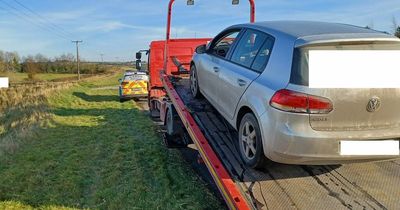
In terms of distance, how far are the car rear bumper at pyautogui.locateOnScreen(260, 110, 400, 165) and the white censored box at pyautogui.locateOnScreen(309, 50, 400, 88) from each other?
0.37 m

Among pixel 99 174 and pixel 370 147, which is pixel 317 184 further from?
pixel 99 174

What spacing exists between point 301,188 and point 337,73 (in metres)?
1.17

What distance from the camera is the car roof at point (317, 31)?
3225 millimetres

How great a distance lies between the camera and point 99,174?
6.14 metres

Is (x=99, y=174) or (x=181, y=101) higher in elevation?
(x=181, y=101)

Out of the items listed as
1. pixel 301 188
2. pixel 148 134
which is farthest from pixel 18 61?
pixel 301 188

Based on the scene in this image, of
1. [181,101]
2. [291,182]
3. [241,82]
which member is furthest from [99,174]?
[291,182]

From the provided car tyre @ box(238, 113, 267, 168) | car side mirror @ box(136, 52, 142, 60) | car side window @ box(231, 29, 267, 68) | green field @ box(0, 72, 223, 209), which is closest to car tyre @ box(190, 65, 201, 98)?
green field @ box(0, 72, 223, 209)

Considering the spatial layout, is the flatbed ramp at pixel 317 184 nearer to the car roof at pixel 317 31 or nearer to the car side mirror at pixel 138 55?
the car roof at pixel 317 31

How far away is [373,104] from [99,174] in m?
4.58

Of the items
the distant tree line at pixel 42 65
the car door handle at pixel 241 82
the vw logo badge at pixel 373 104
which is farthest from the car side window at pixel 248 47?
the distant tree line at pixel 42 65

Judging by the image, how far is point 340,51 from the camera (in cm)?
313

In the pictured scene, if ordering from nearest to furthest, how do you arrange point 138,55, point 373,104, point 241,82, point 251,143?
point 373,104, point 251,143, point 241,82, point 138,55

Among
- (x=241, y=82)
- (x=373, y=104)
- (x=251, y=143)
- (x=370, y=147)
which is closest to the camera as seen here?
(x=373, y=104)
